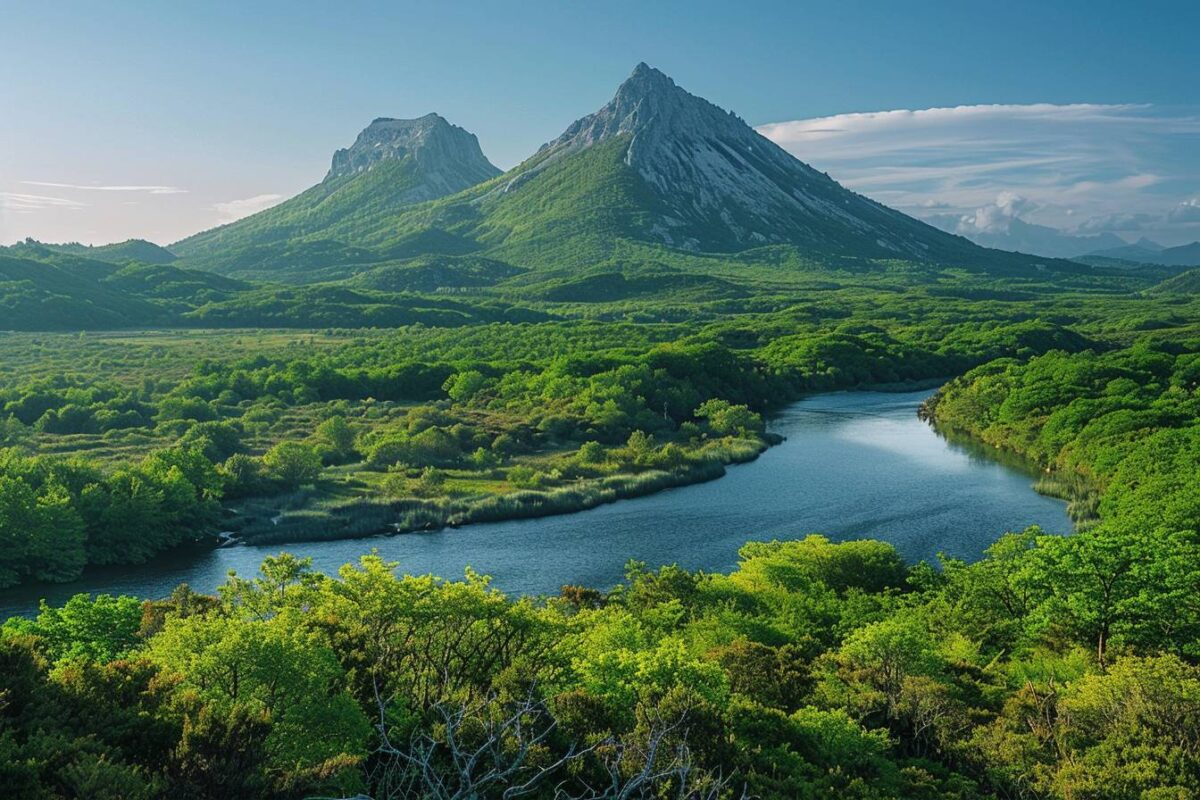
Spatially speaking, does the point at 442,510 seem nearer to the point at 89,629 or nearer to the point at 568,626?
the point at 89,629

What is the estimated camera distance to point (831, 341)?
483 ft

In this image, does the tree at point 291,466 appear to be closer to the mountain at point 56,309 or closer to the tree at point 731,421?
the tree at point 731,421

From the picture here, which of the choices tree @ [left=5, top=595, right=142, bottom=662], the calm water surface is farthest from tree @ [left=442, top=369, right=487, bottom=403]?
tree @ [left=5, top=595, right=142, bottom=662]

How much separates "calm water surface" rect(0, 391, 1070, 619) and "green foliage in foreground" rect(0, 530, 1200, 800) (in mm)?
16892

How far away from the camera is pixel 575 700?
22766 mm

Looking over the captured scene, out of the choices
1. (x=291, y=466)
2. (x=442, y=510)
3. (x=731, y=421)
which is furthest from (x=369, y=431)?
(x=731, y=421)

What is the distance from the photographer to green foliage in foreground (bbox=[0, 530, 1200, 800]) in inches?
712

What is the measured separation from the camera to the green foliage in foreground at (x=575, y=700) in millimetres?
18078

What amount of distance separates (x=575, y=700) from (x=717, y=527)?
134 feet

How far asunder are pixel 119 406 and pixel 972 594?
3324 inches

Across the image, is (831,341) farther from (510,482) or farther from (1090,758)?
(1090,758)

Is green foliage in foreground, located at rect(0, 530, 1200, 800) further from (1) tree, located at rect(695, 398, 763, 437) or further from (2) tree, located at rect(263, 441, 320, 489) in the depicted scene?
(1) tree, located at rect(695, 398, 763, 437)

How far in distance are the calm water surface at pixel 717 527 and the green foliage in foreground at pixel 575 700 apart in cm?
1689

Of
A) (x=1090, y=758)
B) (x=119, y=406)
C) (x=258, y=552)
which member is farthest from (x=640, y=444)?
(x=1090, y=758)
